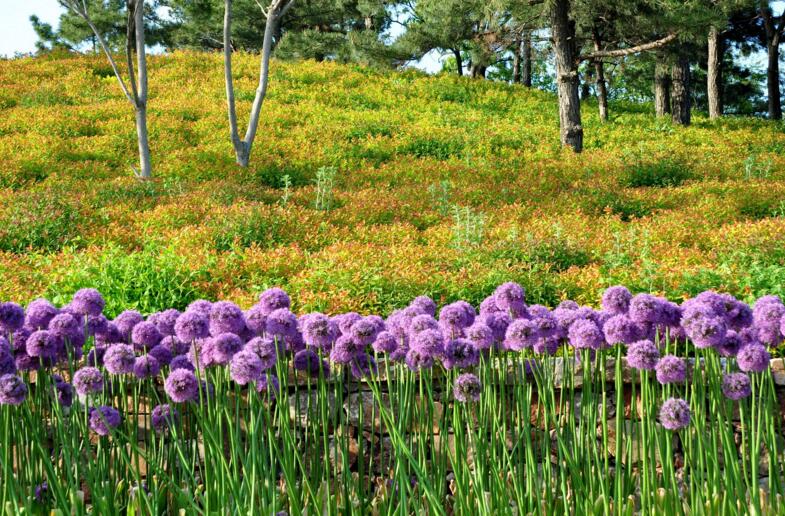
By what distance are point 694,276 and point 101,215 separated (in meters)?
7.19

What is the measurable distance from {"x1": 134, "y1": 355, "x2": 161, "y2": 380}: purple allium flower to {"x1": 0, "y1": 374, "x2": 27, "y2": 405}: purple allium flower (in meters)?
0.57

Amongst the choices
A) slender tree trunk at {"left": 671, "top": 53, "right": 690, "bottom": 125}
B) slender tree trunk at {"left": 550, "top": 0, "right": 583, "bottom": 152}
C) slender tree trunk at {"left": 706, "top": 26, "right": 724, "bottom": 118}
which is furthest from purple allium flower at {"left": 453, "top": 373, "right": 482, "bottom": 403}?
slender tree trunk at {"left": 706, "top": 26, "right": 724, "bottom": 118}

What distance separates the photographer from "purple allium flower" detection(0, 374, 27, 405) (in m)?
2.94

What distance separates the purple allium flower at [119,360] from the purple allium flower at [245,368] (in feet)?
1.72

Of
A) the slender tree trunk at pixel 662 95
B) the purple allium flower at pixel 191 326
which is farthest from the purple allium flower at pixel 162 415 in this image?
the slender tree trunk at pixel 662 95

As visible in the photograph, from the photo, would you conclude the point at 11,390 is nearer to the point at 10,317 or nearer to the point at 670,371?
the point at 10,317

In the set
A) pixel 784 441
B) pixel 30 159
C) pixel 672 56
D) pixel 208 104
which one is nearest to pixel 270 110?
pixel 208 104

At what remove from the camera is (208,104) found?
19.8m

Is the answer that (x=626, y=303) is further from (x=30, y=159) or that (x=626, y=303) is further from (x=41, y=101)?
(x=41, y=101)

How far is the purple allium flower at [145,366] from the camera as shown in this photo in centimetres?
348

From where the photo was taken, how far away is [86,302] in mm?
3578

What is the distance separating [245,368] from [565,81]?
54.8 feet

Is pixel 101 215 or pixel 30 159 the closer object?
pixel 101 215

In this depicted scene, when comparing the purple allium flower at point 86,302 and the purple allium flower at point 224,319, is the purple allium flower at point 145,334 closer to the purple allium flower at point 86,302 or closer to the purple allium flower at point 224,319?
the purple allium flower at point 86,302
